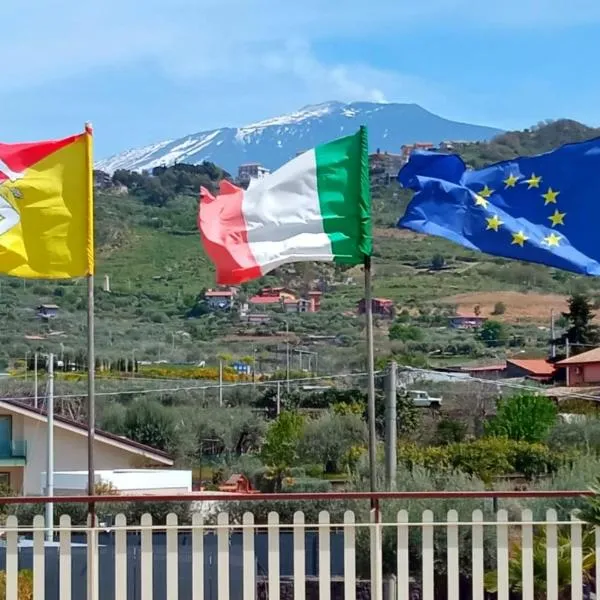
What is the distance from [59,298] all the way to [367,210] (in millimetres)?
43488

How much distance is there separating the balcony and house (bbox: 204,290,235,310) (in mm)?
19789

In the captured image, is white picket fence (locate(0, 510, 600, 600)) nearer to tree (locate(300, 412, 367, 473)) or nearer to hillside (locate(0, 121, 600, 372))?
tree (locate(300, 412, 367, 473))

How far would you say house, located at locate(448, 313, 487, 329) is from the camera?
154 feet

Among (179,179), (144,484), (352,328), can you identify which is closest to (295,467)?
(144,484)

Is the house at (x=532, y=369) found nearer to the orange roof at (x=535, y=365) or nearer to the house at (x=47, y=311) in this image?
the orange roof at (x=535, y=365)

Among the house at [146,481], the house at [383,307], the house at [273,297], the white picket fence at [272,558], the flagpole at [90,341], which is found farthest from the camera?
the house at [273,297]

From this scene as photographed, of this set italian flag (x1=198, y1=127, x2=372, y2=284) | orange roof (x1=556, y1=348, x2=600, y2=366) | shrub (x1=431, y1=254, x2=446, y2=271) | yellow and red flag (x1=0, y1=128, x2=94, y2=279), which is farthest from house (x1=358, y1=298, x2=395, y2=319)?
yellow and red flag (x1=0, y1=128, x2=94, y2=279)

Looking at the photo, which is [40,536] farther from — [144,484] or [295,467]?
[295,467]

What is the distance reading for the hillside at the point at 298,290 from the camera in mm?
45875

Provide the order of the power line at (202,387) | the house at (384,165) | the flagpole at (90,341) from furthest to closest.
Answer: the power line at (202,387) → the house at (384,165) → the flagpole at (90,341)

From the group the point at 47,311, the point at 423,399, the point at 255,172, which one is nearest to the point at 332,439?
the point at 423,399

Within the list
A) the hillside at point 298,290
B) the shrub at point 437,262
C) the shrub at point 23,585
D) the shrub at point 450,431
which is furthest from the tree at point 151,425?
the shrub at point 23,585

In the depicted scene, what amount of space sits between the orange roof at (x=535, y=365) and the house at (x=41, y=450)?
659 inches

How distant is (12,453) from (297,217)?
2423cm
